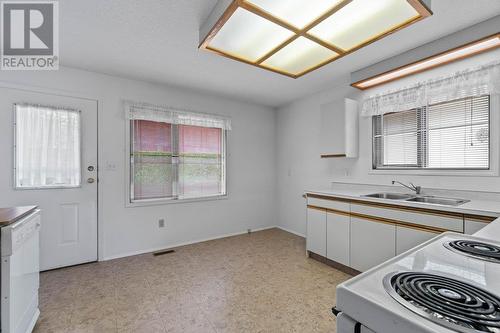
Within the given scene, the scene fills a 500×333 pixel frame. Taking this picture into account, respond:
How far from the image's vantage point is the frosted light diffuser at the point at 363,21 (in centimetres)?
158

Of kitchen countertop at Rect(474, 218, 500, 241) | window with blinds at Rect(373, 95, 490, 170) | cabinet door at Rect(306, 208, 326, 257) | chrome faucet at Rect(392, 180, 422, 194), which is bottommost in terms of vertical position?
cabinet door at Rect(306, 208, 326, 257)

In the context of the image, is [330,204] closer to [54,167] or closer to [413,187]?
[413,187]

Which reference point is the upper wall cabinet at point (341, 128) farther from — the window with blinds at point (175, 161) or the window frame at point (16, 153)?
the window frame at point (16, 153)

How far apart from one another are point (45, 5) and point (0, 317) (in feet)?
7.56

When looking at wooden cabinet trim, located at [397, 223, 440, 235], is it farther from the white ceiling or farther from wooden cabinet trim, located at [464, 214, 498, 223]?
the white ceiling

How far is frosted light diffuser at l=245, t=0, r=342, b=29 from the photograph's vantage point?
1528 millimetres

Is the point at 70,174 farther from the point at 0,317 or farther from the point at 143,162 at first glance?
the point at 0,317

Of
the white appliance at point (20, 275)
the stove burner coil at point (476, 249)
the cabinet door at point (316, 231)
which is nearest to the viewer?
the stove burner coil at point (476, 249)

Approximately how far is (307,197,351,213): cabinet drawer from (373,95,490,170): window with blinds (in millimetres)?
841

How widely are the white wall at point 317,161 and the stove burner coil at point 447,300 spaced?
2298 mm

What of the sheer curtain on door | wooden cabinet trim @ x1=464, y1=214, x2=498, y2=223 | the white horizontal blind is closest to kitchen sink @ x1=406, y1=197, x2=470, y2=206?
the white horizontal blind

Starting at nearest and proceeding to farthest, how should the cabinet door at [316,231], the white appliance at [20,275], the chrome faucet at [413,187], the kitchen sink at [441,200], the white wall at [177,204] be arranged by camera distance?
the white appliance at [20,275]
the kitchen sink at [441,200]
the chrome faucet at [413,187]
the cabinet door at [316,231]
the white wall at [177,204]

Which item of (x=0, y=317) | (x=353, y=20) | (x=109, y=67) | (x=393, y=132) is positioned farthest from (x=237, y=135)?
(x=0, y=317)

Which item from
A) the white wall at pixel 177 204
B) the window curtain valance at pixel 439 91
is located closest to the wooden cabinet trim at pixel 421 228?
the window curtain valance at pixel 439 91
